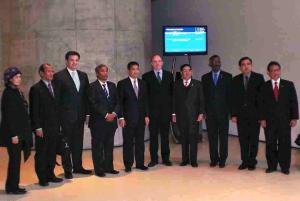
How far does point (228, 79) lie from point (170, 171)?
4.92ft

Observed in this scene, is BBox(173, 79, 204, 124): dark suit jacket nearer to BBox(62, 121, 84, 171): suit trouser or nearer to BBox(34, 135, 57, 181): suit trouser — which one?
BBox(62, 121, 84, 171): suit trouser

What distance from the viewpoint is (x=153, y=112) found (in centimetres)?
652

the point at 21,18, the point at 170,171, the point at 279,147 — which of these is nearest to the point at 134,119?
the point at 170,171

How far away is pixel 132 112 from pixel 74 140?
0.87m

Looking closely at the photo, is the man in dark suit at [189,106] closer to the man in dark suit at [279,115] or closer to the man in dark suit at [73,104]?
the man in dark suit at [279,115]

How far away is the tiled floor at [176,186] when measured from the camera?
4992mm

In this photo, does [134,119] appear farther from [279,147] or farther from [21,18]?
[21,18]

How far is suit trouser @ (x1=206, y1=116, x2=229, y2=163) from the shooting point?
20.9 feet

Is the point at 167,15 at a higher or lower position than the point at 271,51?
higher

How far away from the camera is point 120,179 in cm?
582

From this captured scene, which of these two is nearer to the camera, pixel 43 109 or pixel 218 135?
pixel 43 109

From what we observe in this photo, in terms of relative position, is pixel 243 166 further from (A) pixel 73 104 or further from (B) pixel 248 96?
(A) pixel 73 104

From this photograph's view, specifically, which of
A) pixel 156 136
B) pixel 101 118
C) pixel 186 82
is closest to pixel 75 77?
pixel 101 118

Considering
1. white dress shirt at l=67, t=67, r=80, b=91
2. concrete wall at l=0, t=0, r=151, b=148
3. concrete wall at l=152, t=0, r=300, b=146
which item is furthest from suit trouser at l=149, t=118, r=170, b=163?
concrete wall at l=152, t=0, r=300, b=146
